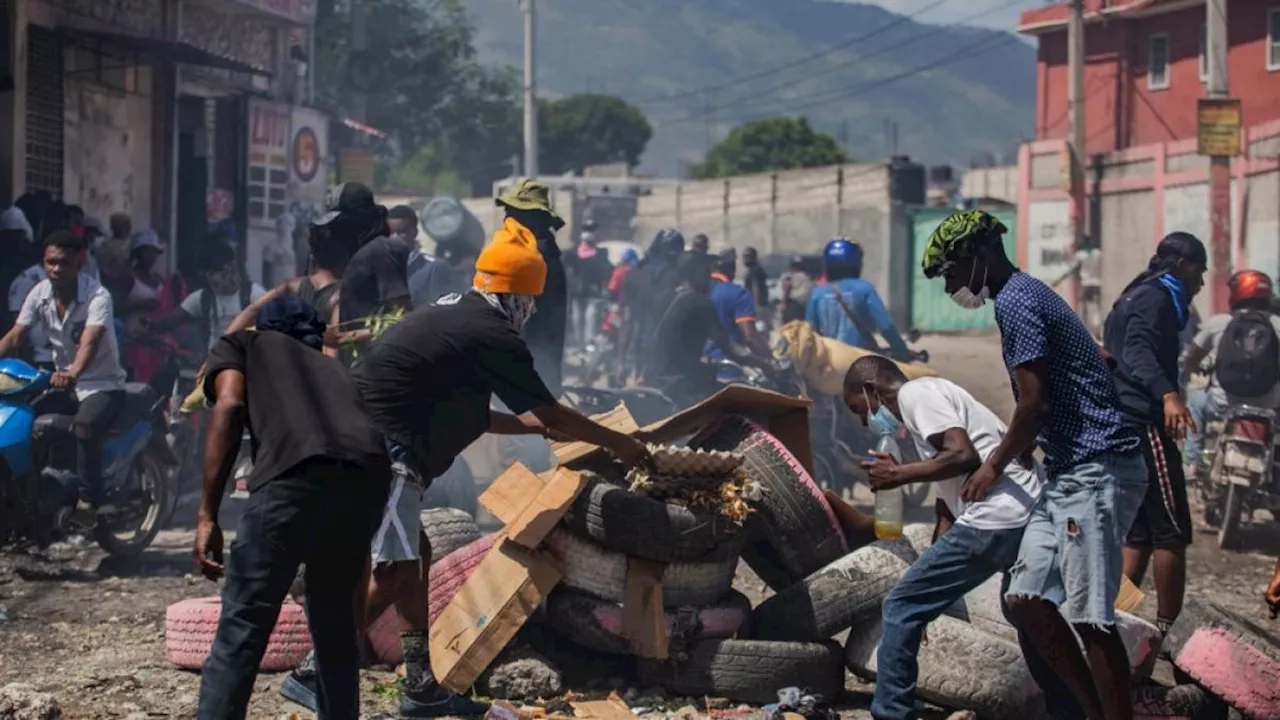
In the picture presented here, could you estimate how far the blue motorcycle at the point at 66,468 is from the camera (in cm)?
955

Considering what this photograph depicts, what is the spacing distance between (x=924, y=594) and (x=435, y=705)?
192 cm

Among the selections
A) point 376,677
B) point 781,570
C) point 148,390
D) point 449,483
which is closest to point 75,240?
point 148,390

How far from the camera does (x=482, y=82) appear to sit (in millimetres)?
75125

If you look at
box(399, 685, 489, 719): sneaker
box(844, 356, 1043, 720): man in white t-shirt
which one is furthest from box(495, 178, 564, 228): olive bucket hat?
box(844, 356, 1043, 720): man in white t-shirt

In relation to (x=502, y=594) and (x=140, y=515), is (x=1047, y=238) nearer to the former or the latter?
(x=140, y=515)

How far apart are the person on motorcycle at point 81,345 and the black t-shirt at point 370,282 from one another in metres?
2.17

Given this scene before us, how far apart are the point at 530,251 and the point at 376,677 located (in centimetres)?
199

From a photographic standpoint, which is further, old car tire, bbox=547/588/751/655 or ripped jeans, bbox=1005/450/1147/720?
old car tire, bbox=547/588/751/655

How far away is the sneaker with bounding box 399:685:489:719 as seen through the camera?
651cm

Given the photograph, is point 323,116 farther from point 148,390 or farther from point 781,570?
point 781,570

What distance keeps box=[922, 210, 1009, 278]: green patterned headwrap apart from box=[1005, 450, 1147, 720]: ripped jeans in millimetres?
843

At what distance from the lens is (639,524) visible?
690 centimetres

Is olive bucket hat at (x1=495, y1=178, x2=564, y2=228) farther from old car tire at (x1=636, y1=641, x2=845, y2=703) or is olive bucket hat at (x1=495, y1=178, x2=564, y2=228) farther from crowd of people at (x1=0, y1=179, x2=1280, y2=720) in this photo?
old car tire at (x1=636, y1=641, x2=845, y2=703)

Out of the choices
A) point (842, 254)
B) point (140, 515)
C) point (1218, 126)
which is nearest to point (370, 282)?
point (140, 515)
